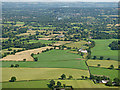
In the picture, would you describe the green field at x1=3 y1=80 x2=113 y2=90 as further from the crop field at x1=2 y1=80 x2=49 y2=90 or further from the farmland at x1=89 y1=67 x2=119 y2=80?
the farmland at x1=89 y1=67 x2=119 y2=80

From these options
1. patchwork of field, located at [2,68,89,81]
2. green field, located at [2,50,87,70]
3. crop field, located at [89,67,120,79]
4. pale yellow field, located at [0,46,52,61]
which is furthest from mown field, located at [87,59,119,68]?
pale yellow field, located at [0,46,52,61]

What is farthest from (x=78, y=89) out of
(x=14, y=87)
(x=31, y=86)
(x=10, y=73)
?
(x=10, y=73)

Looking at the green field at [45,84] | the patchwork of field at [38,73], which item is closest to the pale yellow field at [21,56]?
the patchwork of field at [38,73]

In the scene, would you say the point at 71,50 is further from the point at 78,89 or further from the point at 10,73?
the point at 78,89

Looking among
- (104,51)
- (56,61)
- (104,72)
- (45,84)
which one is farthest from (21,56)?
(104,72)

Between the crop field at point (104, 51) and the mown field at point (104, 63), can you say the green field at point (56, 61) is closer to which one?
the mown field at point (104, 63)
